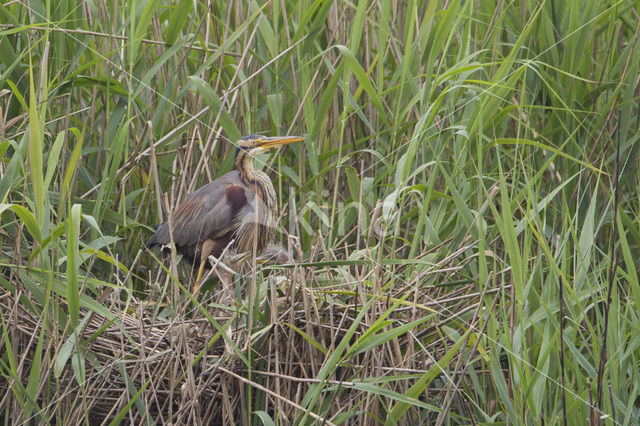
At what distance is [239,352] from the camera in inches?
91.2

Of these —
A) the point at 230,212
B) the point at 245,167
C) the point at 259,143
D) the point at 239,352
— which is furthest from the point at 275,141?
the point at 239,352

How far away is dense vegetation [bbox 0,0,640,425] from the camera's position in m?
2.30

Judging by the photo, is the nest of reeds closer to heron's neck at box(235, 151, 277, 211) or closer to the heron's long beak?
the heron's long beak

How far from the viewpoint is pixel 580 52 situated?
3.08 meters

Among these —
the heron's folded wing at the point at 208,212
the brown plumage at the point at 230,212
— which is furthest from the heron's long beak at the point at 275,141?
the heron's folded wing at the point at 208,212

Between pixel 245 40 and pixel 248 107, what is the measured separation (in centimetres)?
28

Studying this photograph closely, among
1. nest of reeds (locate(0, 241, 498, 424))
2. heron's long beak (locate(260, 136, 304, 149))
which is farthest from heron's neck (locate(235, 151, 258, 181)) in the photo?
nest of reeds (locate(0, 241, 498, 424))

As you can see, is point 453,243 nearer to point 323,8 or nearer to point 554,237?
point 554,237

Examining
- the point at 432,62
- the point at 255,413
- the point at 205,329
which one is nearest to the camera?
the point at 255,413

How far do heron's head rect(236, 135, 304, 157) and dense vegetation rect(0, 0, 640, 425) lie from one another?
96 mm

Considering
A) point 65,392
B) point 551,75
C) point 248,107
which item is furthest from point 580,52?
point 65,392

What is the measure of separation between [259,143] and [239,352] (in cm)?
101

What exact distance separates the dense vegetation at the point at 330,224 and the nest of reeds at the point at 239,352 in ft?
0.04

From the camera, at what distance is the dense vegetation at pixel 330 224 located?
230cm
